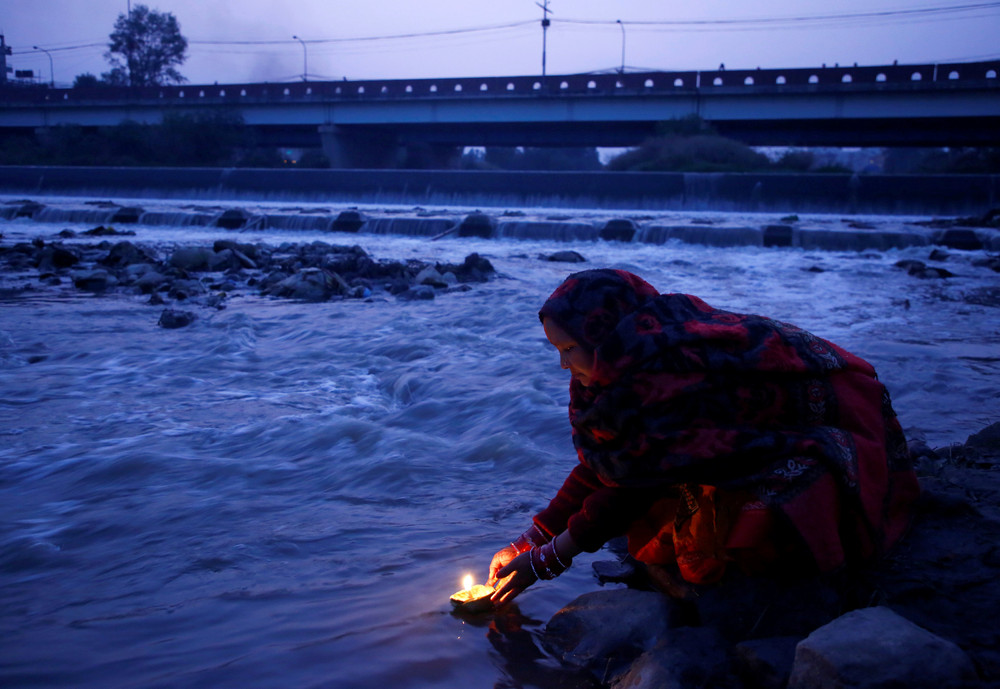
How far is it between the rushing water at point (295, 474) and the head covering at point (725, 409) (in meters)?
0.58

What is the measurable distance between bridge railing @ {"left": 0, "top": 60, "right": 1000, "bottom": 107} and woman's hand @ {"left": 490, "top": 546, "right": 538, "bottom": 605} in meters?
28.6

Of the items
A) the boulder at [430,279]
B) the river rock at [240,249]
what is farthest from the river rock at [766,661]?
the river rock at [240,249]

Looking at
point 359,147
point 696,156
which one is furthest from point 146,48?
point 696,156

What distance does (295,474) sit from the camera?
318 cm

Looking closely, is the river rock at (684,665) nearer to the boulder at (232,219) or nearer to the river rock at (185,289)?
the river rock at (185,289)

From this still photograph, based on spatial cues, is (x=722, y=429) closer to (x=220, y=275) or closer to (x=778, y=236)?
(x=220, y=275)

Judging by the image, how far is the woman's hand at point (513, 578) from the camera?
197 cm

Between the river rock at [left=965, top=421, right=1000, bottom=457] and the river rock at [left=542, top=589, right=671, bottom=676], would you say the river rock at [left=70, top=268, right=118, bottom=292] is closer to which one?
the river rock at [left=542, top=589, right=671, bottom=676]

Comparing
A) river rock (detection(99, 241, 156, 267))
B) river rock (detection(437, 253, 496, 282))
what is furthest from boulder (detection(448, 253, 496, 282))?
river rock (detection(99, 241, 156, 267))

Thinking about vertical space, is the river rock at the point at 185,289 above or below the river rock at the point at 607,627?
above

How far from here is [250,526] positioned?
2.63m

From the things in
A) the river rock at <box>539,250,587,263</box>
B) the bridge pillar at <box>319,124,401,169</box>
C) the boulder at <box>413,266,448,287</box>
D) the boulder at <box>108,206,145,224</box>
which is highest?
the bridge pillar at <box>319,124,401,169</box>

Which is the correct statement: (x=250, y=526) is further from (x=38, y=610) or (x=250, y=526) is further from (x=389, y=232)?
(x=389, y=232)

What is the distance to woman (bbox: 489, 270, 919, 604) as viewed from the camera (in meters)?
1.58
